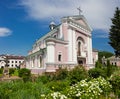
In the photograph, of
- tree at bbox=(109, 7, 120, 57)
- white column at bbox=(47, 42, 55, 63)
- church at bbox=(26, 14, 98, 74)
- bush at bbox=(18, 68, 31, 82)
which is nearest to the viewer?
bush at bbox=(18, 68, 31, 82)

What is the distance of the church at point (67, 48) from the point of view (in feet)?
121

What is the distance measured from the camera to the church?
121ft

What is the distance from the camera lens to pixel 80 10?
1715 inches

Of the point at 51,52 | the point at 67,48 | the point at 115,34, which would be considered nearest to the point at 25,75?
the point at 51,52

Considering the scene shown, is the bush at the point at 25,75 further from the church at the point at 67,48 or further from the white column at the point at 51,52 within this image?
the white column at the point at 51,52

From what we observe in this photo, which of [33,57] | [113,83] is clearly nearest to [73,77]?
[113,83]

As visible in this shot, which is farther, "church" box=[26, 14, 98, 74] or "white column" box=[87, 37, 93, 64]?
"white column" box=[87, 37, 93, 64]

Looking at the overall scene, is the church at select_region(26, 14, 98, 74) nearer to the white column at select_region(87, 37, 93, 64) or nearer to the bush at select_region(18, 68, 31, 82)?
the white column at select_region(87, 37, 93, 64)

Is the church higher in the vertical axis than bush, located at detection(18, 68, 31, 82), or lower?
higher

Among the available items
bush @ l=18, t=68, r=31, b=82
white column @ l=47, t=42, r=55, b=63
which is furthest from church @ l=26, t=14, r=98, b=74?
bush @ l=18, t=68, r=31, b=82

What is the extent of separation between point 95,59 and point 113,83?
35.4m

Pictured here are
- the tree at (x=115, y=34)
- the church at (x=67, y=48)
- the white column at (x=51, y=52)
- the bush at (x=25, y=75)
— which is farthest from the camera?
the tree at (x=115, y=34)

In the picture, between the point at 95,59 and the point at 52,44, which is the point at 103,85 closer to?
the point at 52,44

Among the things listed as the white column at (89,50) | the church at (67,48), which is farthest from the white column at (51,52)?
the white column at (89,50)
